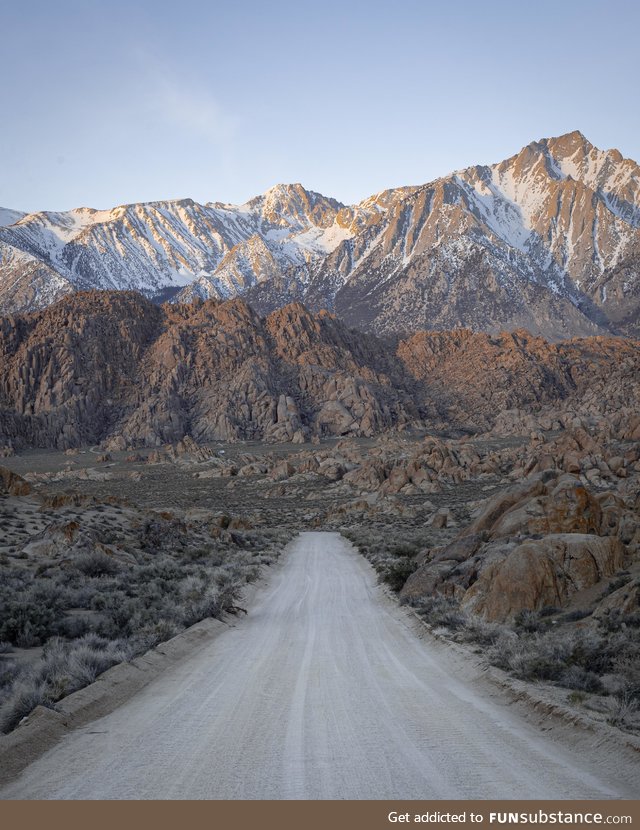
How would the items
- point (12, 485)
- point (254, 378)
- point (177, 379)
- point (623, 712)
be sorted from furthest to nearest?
point (177, 379)
point (254, 378)
point (12, 485)
point (623, 712)

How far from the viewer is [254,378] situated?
426 feet

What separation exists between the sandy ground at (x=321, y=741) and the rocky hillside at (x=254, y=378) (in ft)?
338

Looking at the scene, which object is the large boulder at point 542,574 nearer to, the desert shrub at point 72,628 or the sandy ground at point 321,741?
the sandy ground at point 321,741

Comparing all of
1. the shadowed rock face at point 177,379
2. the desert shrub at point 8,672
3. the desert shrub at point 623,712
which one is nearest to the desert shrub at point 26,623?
the desert shrub at point 8,672

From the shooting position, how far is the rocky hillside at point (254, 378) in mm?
121062

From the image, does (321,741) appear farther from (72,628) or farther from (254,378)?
(254,378)

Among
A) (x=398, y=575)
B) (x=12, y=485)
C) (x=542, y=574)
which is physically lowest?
(x=398, y=575)

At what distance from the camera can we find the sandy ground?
6.13 meters

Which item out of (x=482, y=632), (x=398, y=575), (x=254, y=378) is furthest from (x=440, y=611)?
(x=254, y=378)

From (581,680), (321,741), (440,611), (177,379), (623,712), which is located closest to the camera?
(321,741)

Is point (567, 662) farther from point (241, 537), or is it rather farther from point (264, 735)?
point (241, 537)

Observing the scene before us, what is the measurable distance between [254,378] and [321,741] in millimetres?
123529
